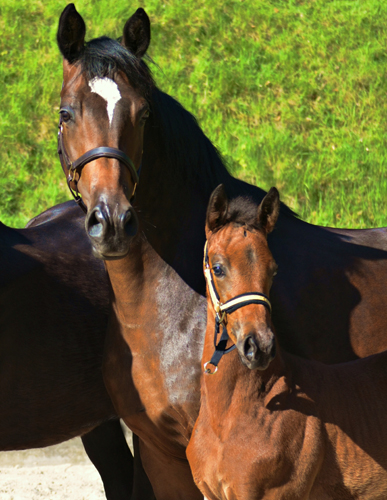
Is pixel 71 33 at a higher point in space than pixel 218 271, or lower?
higher

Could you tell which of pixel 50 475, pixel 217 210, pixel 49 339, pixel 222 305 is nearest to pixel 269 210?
pixel 217 210

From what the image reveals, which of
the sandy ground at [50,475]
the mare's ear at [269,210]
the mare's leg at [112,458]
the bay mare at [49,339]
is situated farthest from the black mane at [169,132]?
the sandy ground at [50,475]

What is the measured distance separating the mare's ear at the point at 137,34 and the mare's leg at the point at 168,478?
1.92m

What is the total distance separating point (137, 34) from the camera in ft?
9.75

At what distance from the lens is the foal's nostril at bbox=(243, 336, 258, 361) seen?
94.2 inches

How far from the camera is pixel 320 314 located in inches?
126

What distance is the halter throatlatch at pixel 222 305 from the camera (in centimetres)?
251

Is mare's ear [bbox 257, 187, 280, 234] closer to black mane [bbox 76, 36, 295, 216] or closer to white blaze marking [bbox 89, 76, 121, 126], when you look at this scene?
black mane [bbox 76, 36, 295, 216]

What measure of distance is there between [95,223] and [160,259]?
1.83 feet

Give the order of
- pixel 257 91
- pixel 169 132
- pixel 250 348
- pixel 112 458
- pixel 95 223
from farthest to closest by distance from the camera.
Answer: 1. pixel 257 91
2. pixel 112 458
3. pixel 169 132
4. pixel 95 223
5. pixel 250 348

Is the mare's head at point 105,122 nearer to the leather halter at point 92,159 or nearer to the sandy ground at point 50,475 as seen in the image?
the leather halter at point 92,159

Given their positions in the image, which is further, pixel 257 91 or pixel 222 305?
pixel 257 91

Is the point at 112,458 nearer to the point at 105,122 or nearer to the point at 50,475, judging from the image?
the point at 50,475

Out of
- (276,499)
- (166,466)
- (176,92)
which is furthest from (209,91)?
(276,499)
